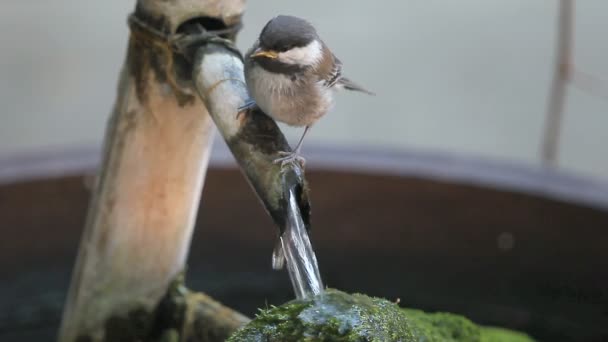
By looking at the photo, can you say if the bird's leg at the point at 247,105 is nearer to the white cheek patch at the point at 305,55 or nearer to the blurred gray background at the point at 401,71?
the white cheek patch at the point at 305,55

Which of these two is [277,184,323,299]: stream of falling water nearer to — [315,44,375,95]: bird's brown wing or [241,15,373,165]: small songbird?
[241,15,373,165]: small songbird

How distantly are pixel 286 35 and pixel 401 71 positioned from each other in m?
2.34

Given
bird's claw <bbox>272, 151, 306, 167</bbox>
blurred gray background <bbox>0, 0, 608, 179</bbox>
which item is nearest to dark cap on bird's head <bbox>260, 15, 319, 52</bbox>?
bird's claw <bbox>272, 151, 306, 167</bbox>

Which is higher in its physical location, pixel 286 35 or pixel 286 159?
pixel 286 35

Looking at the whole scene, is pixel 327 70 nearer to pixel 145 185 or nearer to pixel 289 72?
pixel 289 72

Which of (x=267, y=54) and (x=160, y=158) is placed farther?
(x=160, y=158)

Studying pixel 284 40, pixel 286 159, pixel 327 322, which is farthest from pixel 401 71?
pixel 327 322

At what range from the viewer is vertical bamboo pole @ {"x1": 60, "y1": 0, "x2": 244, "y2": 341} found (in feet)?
3.81

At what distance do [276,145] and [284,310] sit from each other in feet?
0.86

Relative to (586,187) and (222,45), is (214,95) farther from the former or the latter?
(586,187)

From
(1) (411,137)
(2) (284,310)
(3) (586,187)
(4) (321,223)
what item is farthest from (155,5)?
(1) (411,137)

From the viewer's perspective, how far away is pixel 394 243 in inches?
64.0

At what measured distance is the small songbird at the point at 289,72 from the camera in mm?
1064

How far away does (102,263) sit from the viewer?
1291mm
